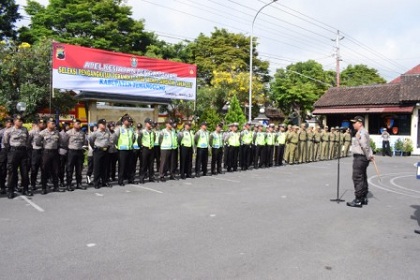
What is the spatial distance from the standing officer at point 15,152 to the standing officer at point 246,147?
8045mm

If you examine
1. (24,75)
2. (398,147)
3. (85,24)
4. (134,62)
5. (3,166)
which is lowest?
(3,166)

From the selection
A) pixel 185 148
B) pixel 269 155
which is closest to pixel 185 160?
pixel 185 148

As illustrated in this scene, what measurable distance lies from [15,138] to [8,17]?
26.3 metres

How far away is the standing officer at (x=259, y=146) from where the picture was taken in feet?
51.4

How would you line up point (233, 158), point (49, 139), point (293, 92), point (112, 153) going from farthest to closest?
point (293, 92), point (233, 158), point (112, 153), point (49, 139)

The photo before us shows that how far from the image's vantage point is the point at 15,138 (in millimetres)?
8898

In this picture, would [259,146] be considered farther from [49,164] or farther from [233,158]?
[49,164]

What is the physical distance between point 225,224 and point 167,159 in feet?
18.1

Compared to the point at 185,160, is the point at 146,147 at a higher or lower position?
higher

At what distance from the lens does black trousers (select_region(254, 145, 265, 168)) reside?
15.7 m

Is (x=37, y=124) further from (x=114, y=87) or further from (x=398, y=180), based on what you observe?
(x=398, y=180)

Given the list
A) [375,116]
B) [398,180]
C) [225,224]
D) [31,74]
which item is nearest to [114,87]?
[31,74]

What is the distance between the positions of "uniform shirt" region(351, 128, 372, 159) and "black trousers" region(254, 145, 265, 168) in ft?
23.2

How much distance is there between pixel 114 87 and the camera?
14609 mm
